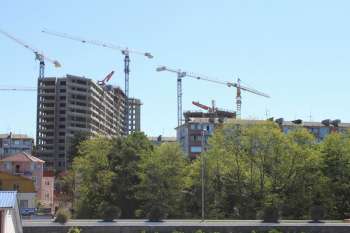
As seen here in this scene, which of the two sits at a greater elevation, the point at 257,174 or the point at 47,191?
the point at 257,174

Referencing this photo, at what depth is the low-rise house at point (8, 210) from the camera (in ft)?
100

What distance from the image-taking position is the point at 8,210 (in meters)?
31.0

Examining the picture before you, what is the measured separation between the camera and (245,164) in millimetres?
75438

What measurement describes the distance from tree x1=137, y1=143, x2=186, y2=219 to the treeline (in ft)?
0.39

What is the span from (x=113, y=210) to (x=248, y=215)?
20574 millimetres

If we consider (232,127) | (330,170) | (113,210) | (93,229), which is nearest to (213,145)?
(232,127)

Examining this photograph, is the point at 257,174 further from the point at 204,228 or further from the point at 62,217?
the point at 62,217

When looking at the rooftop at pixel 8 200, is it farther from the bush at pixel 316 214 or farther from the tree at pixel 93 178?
the tree at pixel 93 178

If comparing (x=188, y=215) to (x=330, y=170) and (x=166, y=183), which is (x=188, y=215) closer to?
(x=166, y=183)

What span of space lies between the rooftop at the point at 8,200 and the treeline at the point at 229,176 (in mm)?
38211

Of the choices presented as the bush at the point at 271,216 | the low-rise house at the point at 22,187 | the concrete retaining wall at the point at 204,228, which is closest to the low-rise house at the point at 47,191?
the low-rise house at the point at 22,187

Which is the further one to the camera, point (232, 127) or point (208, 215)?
point (232, 127)

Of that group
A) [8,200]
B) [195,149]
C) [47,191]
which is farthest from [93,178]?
[195,149]

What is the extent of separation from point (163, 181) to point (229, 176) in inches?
336
